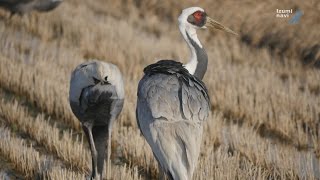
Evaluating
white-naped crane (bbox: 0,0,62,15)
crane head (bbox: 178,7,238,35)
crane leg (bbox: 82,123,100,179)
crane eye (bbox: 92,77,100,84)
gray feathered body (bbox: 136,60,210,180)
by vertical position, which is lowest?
crane leg (bbox: 82,123,100,179)

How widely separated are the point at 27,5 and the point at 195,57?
772 cm

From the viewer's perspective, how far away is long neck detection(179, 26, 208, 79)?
22.2 ft

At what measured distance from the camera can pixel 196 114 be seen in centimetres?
531

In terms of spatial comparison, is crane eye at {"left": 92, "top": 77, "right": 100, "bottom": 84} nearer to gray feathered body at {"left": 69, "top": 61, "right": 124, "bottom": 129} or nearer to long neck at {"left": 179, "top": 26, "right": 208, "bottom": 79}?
gray feathered body at {"left": 69, "top": 61, "right": 124, "bottom": 129}

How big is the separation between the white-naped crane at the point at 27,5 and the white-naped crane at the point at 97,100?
7.67 metres

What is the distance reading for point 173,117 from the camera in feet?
17.1

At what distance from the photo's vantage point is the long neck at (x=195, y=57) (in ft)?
22.2

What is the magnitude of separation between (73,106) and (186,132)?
1.60 meters

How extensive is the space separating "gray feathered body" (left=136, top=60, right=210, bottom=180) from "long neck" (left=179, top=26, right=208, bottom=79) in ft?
3.48

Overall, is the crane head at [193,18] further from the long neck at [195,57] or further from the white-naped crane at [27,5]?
the white-naped crane at [27,5]

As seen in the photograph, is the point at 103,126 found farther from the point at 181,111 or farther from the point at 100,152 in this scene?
the point at 181,111

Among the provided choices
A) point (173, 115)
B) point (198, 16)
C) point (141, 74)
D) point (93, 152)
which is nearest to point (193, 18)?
point (198, 16)

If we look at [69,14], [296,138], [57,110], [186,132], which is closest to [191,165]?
[186,132]

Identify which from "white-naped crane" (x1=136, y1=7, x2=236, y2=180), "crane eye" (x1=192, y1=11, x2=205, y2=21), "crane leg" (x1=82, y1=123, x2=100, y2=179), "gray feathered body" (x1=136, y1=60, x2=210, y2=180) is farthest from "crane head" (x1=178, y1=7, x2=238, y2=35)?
"crane leg" (x1=82, y1=123, x2=100, y2=179)
